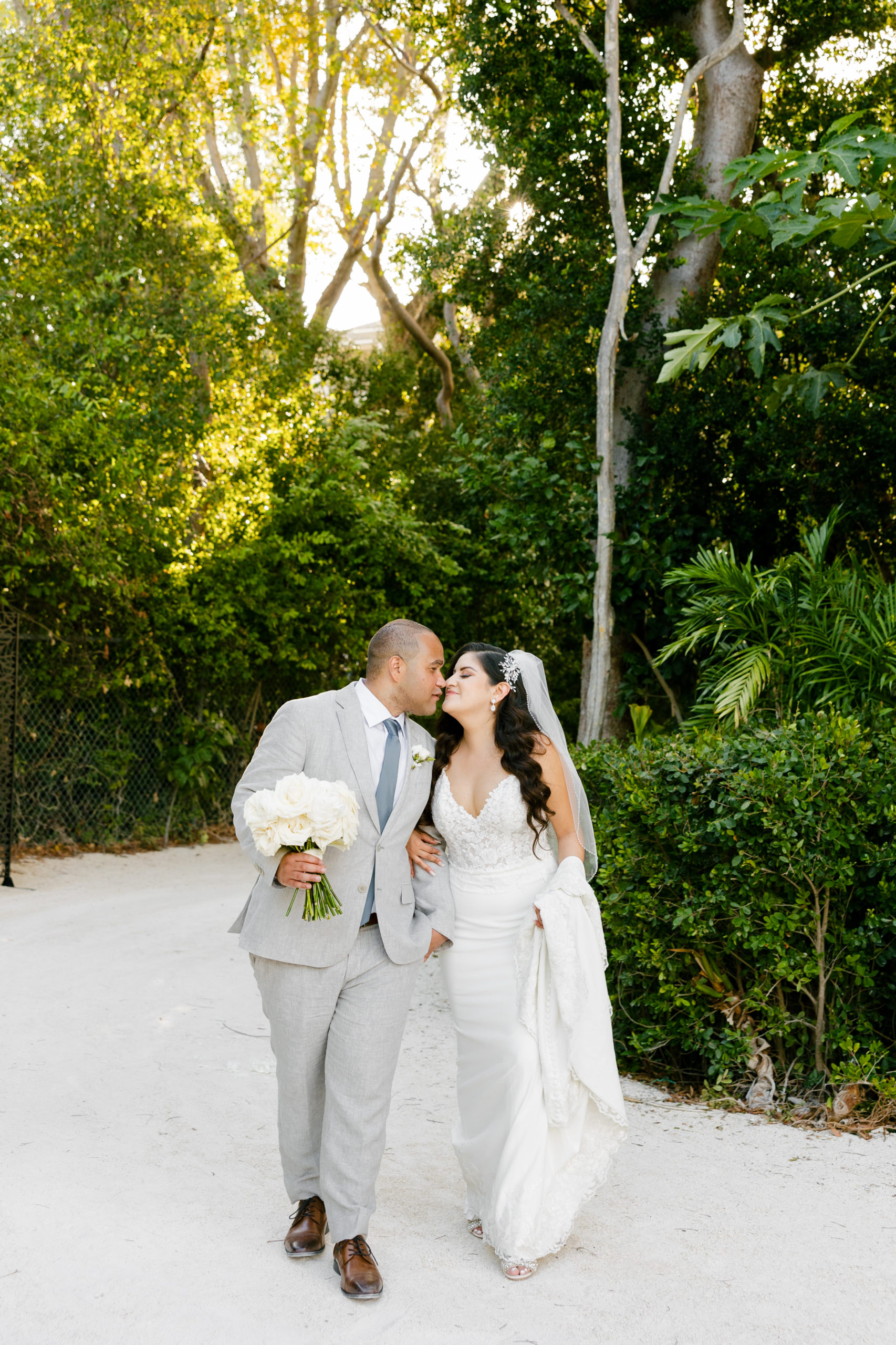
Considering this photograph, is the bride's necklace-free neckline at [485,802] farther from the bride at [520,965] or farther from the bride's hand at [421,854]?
Result: the bride's hand at [421,854]

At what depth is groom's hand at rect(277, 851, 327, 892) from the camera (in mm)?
3143

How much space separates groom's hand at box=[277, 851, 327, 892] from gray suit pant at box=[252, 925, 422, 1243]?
14.8 inches

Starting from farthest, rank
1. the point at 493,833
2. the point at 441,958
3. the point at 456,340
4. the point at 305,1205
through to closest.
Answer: the point at 456,340 < the point at 441,958 < the point at 493,833 < the point at 305,1205

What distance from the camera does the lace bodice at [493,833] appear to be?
3.80m

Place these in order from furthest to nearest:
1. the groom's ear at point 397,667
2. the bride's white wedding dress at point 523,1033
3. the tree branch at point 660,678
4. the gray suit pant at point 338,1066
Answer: the tree branch at point 660,678
the groom's ear at point 397,667
the bride's white wedding dress at point 523,1033
the gray suit pant at point 338,1066

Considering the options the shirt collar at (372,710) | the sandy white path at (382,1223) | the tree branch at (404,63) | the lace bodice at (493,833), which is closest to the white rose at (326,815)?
the shirt collar at (372,710)

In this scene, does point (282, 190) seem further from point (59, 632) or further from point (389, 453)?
point (59, 632)

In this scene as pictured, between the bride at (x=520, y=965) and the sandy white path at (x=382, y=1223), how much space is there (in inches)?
9.9

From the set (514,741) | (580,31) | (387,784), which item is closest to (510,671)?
(514,741)

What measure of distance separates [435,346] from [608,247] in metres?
8.73

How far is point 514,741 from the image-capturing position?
390 cm

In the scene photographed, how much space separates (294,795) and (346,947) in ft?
1.92

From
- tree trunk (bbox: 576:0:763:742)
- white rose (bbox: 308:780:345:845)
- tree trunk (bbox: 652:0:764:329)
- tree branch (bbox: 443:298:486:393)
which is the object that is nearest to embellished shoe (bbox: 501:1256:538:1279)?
white rose (bbox: 308:780:345:845)

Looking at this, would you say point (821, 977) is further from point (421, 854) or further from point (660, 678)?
point (660, 678)
